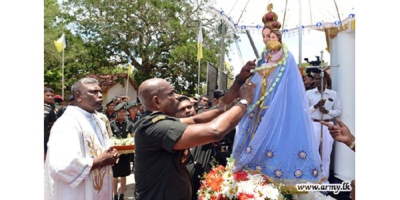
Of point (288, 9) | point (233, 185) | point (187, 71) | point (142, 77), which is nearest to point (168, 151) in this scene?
point (233, 185)

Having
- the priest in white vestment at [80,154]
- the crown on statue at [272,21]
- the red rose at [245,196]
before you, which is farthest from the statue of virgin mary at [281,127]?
the priest in white vestment at [80,154]

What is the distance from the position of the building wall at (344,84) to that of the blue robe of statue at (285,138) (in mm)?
849

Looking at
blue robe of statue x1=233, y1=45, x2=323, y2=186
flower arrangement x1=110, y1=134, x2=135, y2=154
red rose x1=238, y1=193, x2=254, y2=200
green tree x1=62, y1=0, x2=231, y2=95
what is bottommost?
red rose x1=238, y1=193, x2=254, y2=200

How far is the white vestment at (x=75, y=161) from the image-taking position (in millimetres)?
2910

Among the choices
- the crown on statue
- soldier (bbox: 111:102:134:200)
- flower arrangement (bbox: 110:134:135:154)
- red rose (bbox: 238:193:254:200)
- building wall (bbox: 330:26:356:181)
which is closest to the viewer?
red rose (bbox: 238:193:254:200)

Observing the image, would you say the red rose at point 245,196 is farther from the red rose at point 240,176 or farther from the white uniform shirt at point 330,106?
the white uniform shirt at point 330,106

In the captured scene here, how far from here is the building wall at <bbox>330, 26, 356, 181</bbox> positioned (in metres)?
3.89

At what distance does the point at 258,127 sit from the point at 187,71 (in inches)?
391

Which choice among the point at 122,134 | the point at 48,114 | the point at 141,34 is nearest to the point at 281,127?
the point at 48,114

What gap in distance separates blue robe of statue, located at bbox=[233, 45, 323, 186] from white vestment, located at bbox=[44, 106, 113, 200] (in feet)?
4.25

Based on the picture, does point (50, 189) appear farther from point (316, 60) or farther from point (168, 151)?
point (316, 60)

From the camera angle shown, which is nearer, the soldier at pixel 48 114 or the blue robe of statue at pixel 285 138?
the blue robe of statue at pixel 285 138

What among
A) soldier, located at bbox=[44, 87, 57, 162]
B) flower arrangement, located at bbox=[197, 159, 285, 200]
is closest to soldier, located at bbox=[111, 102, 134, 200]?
soldier, located at bbox=[44, 87, 57, 162]

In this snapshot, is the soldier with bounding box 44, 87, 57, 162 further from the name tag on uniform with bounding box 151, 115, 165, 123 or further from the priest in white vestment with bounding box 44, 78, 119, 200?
the name tag on uniform with bounding box 151, 115, 165, 123
